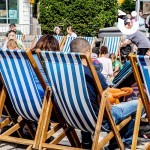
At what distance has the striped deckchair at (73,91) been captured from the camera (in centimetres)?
507

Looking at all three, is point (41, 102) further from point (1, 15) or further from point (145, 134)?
point (1, 15)

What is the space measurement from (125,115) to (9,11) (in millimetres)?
26487

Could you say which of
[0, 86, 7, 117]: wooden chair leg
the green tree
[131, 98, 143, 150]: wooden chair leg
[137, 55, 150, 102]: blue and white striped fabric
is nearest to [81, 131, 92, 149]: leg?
[131, 98, 143, 150]: wooden chair leg

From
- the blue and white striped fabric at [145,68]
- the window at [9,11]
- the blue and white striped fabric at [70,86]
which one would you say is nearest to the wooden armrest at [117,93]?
the blue and white striped fabric at [70,86]

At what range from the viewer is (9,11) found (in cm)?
3144

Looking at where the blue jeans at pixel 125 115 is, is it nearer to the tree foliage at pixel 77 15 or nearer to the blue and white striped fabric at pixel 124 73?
the blue and white striped fabric at pixel 124 73

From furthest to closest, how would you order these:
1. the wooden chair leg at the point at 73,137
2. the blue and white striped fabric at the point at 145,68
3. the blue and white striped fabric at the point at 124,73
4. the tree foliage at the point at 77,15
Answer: the tree foliage at the point at 77,15 < the blue and white striped fabric at the point at 124,73 < the wooden chair leg at the point at 73,137 < the blue and white striped fabric at the point at 145,68

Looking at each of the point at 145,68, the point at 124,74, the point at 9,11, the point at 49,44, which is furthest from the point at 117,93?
the point at 9,11

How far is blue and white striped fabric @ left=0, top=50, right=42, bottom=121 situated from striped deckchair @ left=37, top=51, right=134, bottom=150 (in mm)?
286

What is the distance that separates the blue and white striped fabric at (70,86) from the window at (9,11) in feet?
86.5

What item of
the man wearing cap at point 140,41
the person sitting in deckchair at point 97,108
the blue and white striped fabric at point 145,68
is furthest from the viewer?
the man wearing cap at point 140,41

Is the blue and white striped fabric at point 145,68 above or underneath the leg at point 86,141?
above

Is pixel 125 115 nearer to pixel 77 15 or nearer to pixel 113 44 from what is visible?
pixel 113 44

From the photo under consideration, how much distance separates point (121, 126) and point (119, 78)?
0.95m
